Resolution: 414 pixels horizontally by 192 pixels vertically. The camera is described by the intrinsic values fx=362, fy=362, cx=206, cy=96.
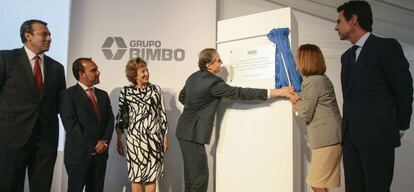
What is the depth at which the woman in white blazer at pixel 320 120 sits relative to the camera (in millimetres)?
2412

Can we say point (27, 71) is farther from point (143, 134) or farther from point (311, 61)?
point (311, 61)

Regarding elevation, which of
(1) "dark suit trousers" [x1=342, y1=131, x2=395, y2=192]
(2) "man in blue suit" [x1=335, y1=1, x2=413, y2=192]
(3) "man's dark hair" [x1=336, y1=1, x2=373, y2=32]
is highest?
(3) "man's dark hair" [x1=336, y1=1, x2=373, y2=32]

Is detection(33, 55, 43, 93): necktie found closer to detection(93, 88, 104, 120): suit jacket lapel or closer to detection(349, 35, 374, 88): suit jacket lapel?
detection(93, 88, 104, 120): suit jacket lapel

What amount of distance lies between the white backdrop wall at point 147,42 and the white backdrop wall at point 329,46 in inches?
Result: 13.2

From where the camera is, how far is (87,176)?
2.78m

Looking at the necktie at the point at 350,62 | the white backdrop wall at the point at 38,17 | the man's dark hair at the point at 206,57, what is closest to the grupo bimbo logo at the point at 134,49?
the white backdrop wall at the point at 38,17

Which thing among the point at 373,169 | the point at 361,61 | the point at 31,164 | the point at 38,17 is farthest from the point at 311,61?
the point at 38,17

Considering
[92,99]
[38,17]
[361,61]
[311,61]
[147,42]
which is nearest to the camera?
[361,61]

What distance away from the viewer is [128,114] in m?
3.20

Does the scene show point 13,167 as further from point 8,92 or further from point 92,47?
point 92,47

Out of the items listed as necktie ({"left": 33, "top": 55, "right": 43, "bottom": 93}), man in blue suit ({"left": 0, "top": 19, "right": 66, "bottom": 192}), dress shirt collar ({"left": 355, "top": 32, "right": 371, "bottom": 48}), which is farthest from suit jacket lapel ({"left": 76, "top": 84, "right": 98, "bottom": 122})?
dress shirt collar ({"left": 355, "top": 32, "right": 371, "bottom": 48})

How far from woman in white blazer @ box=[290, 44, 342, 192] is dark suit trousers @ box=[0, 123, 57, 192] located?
5.84 feet

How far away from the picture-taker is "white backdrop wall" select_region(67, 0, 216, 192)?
12.8 ft

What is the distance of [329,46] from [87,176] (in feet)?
8.79
